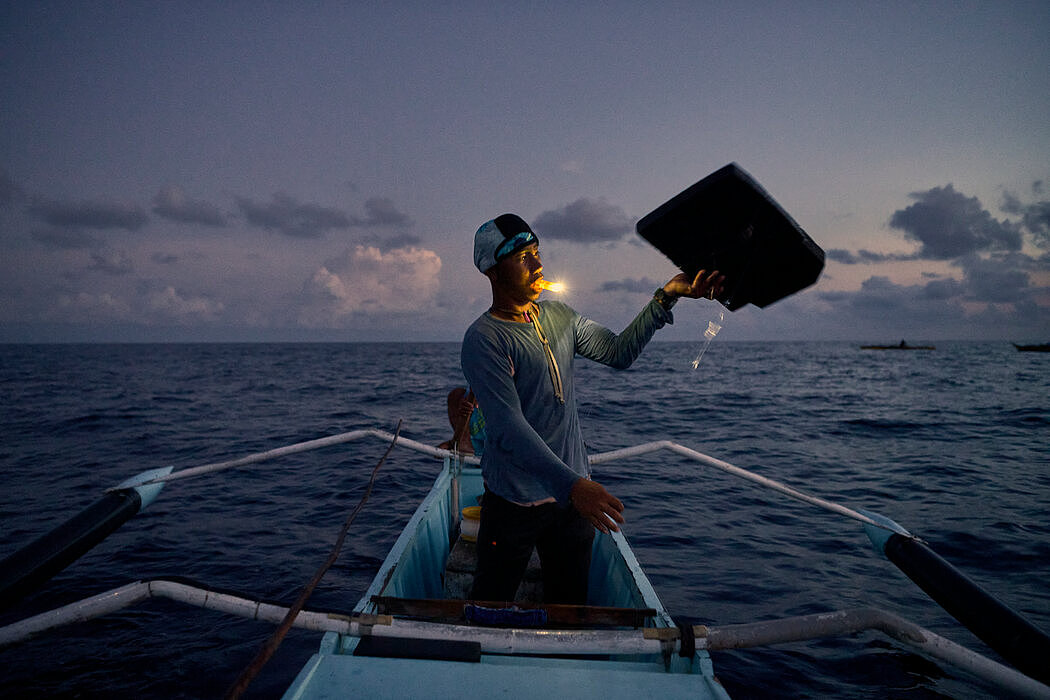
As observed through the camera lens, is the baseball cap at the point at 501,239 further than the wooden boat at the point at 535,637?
Yes

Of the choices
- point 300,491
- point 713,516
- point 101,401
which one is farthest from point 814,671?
point 101,401

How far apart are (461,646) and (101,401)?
2994 centimetres

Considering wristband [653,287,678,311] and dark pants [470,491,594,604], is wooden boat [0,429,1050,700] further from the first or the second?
wristband [653,287,678,311]

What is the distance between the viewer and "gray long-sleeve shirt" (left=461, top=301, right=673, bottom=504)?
2.14 meters

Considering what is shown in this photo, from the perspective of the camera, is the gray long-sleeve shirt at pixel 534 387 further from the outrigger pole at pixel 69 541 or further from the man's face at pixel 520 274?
the outrigger pole at pixel 69 541

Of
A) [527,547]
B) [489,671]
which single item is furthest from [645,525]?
[489,671]

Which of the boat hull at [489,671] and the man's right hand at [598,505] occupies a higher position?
the man's right hand at [598,505]

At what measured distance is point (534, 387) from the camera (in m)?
2.54

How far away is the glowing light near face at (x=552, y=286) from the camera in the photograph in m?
2.65

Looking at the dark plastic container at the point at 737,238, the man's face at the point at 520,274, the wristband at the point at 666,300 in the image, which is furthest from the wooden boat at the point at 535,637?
the dark plastic container at the point at 737,238

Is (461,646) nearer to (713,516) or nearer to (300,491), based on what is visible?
(713,516)

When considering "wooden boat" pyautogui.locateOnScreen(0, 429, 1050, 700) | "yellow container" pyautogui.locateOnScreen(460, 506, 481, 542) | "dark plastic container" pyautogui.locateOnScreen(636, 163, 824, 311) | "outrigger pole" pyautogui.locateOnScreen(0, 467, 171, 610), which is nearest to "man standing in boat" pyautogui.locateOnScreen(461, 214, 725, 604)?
"dark plastic container" pyautogui.locateOnScreen(636, 163, 824, 311)

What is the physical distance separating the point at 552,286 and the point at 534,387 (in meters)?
0.58

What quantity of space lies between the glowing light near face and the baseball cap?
219 millimetres
